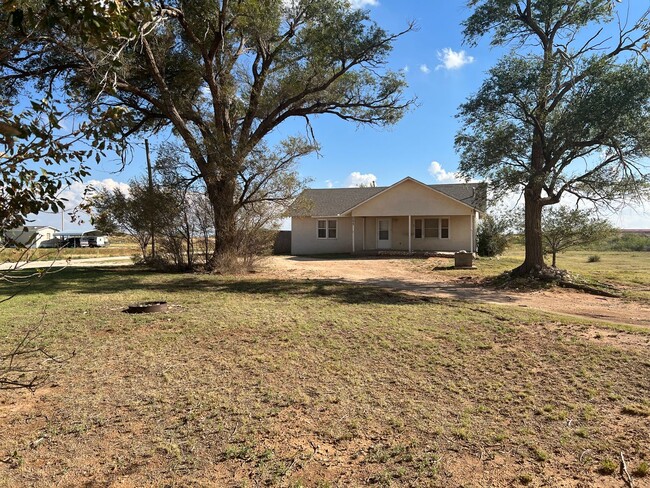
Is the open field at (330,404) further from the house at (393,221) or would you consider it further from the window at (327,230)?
the window at (327,230)

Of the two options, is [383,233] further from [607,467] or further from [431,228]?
[607,467]

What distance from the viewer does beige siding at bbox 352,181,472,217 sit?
83.0ft

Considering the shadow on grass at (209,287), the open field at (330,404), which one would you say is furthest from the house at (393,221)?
the open field at (330,404)

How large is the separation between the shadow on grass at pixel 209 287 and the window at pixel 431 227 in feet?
47.1

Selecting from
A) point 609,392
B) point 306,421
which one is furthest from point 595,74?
point 306,421

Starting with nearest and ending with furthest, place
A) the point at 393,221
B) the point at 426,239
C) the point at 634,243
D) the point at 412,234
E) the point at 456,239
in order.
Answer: the point at 456,239 < the point at 426,239 < the point at 412,234 < the point at 393,221 < the point at 634,243

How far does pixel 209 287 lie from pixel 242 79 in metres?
9.04

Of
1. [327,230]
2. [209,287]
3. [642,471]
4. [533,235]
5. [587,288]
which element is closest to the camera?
[642,471]

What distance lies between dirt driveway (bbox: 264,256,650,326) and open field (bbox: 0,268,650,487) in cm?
211

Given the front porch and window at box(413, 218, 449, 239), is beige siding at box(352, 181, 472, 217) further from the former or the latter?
window at box(413, 218, 449, 239)

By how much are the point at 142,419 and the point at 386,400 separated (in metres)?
2.22

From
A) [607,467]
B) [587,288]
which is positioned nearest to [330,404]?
[607,467]

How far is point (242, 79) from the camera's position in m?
17.4

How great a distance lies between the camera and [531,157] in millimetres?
13461
